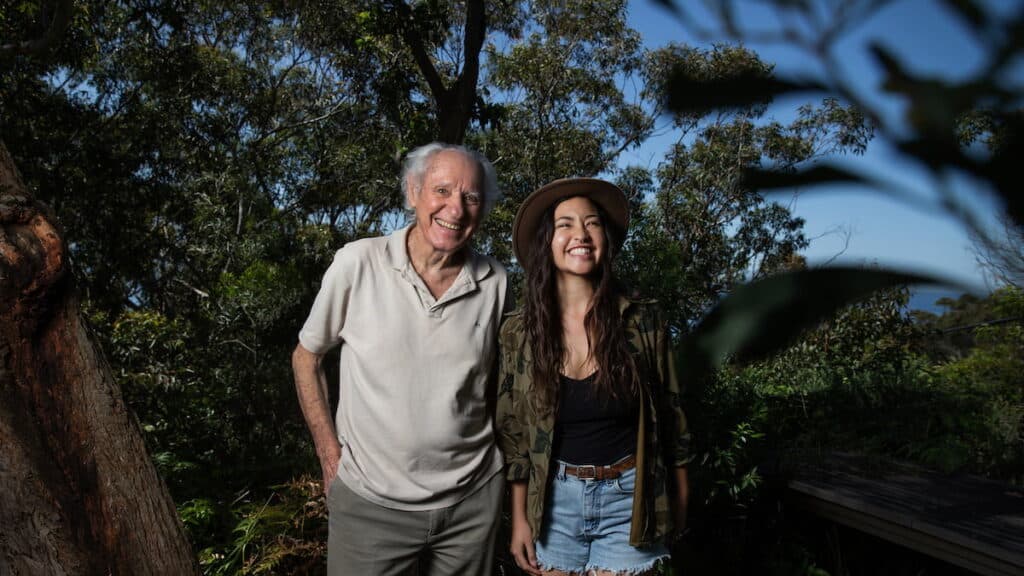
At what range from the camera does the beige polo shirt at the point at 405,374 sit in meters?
1.96

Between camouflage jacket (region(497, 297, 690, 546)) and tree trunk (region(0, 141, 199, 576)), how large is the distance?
86 centimetres

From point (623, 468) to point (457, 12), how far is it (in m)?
9.60

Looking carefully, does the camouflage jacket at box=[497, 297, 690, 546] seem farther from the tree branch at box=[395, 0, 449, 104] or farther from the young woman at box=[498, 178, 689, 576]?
the tree branch at box=[395, 0, 449, 104]

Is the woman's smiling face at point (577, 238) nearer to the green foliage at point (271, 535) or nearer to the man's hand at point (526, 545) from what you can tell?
the man's hand at point (526, 545)

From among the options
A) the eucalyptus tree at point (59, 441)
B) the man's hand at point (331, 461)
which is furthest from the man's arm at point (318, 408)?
the eucalyptus tree at point (59, 441)


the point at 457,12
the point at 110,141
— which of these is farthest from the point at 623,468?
the point at 457,12

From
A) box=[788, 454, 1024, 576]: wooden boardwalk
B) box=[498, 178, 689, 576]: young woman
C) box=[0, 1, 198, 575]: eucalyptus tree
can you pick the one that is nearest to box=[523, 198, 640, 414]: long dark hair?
box=[498, 178, 689, 576]: young woman

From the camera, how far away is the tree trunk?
1.76 metres

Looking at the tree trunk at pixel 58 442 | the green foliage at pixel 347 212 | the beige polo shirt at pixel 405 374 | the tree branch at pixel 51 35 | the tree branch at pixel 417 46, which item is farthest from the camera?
the tree branch at pixel 417 46

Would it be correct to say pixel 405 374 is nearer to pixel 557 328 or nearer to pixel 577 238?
pixel 557 328

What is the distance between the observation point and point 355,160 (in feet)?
32.9

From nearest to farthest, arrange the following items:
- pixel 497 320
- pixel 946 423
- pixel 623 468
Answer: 1. pixel 623 468
2. pixel 497 320
3. pixel 946 423

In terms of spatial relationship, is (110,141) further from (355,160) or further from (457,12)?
(457,12)

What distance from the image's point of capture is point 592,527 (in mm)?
2025
